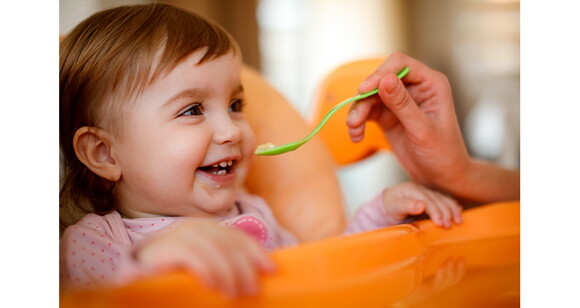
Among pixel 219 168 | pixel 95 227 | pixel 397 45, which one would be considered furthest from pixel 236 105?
pixel 397 45

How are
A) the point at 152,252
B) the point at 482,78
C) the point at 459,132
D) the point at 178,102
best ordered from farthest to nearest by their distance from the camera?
the point at 482,78, the point at 459,132, the point at 178,102, the point at 152,252

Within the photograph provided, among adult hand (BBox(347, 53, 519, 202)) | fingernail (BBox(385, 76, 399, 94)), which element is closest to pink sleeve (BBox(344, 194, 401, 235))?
adult hand (BBox(347, 53, 519, 202))

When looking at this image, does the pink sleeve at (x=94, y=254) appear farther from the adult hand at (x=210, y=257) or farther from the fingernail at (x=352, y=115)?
the fingernail at (x=352, y=115)

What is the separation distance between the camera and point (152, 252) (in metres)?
0.37

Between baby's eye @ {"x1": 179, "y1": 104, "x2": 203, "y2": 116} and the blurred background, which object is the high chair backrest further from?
baby's eye @ {"x1": 179, "y1": 104, "x2": 203, "y2": 116}

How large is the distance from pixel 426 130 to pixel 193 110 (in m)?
0.26

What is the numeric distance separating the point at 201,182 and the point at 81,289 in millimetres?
146

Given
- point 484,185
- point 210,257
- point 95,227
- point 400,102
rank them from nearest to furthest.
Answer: point 210,257
point 95,227
point 400,102
point 484,185

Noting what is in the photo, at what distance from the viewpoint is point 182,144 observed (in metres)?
0.49

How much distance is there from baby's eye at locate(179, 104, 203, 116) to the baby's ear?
0.22 ft

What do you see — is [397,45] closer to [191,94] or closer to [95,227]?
[191,94]

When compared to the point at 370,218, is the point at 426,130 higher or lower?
higher
